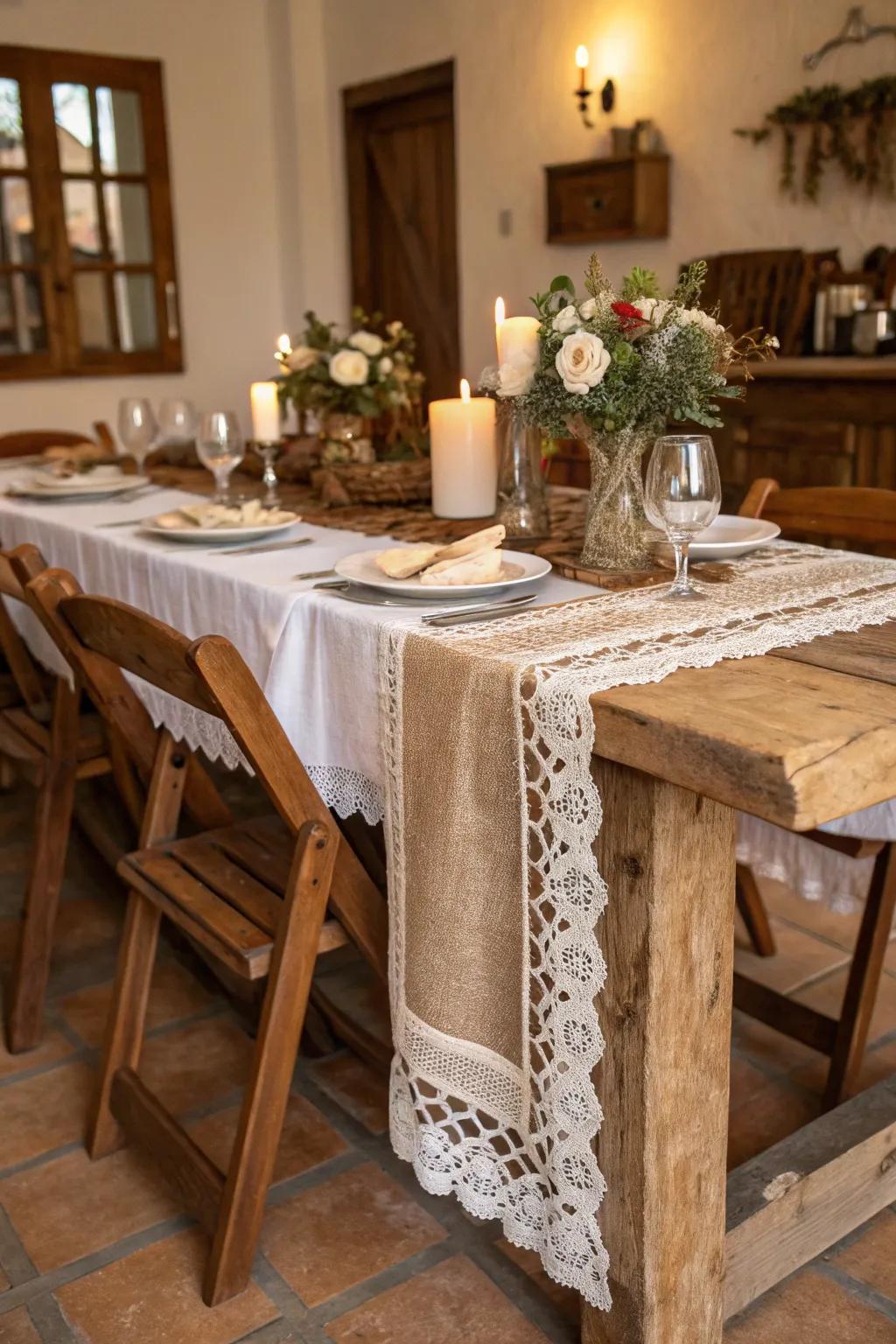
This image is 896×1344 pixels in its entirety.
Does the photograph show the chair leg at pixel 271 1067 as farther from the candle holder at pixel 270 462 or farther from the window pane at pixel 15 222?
the window pane at pixel 15 222

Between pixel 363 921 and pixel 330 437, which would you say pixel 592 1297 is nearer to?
pixel 363 921

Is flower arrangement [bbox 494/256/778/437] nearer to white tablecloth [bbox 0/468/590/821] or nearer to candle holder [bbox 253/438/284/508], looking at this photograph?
white tablecloth [bbox 0/468/590/821]

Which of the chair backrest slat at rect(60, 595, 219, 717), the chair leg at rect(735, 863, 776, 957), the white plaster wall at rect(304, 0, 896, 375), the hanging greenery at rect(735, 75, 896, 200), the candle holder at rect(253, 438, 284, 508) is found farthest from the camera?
the white plaster wall at rect(304, 0, 896, 375)

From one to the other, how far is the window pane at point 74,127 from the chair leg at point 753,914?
4940 millimetres

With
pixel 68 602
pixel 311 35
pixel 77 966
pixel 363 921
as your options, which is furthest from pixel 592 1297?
pixel 311 35

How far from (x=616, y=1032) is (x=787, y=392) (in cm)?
294

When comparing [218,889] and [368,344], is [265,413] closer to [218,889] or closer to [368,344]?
[368,344]

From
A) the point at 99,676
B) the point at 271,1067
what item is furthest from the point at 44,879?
the point at 271,1067

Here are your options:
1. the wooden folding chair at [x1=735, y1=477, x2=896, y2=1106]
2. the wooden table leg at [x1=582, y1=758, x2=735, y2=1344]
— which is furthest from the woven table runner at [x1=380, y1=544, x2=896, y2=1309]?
the wooden folding chair at [x1=735, y1=477, x2=896, y2=1106]

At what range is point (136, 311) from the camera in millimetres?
5992

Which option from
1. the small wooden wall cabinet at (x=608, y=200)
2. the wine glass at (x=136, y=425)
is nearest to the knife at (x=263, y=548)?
the wine glass at (x=136, y=425)

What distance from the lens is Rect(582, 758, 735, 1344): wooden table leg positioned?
115 centimetres

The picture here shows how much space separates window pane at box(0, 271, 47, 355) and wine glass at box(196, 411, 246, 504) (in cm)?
387

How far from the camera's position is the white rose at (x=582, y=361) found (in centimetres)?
145
